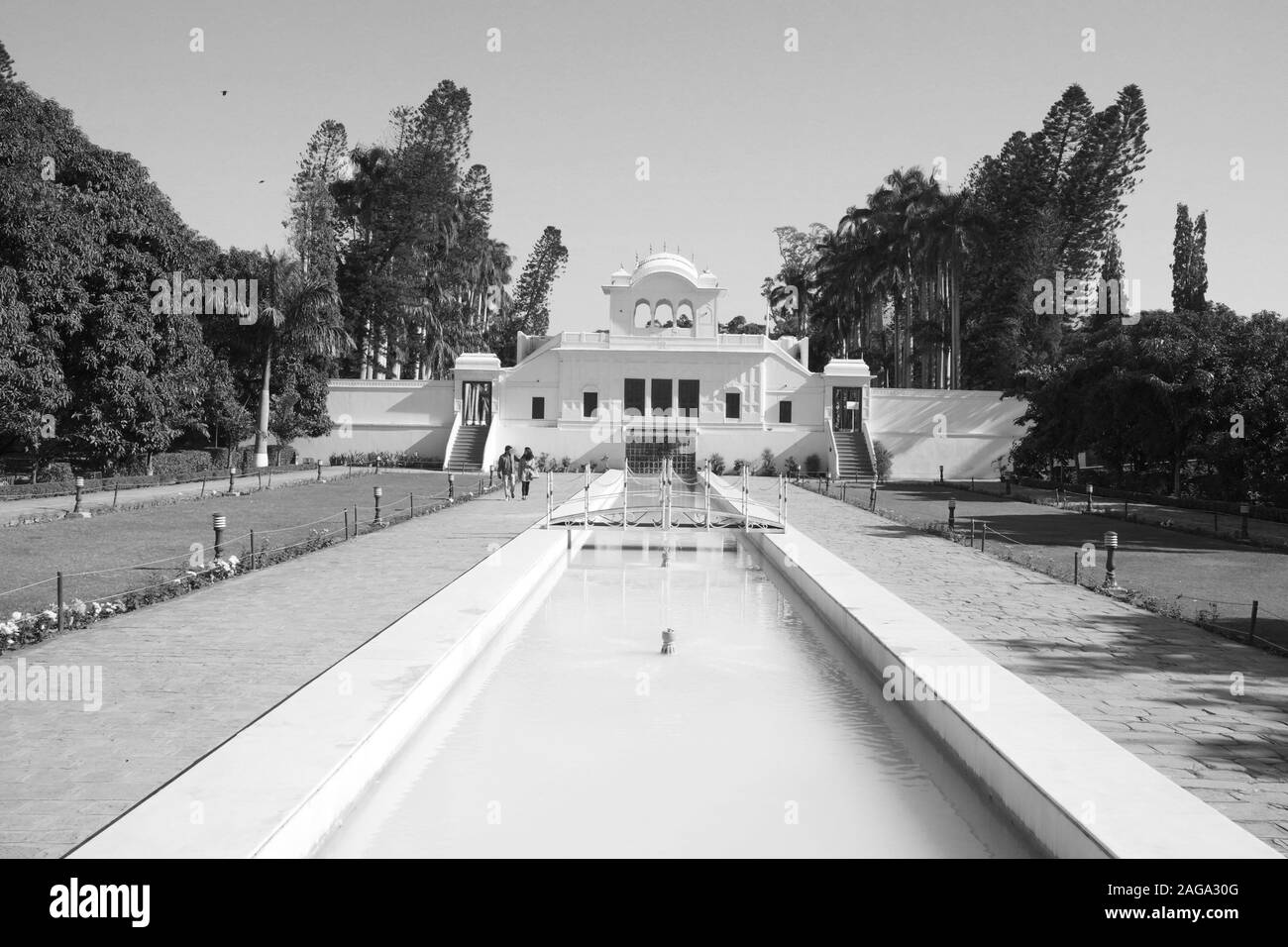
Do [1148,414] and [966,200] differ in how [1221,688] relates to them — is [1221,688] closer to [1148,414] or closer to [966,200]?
[1148,414]

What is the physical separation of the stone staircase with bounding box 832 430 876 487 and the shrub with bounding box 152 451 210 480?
24.0 meters

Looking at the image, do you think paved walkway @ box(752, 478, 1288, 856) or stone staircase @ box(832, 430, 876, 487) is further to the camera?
stone staircase @ box(832, 430, 876, 487)

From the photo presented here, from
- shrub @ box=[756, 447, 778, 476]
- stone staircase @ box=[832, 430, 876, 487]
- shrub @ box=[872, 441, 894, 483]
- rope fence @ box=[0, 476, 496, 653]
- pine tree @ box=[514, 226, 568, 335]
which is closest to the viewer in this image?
rope fence @ box=[0, 476, 496, 653]

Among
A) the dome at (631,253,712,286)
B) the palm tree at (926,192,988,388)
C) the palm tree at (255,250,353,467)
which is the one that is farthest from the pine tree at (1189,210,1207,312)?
the palm tree at (255,250,353,467)

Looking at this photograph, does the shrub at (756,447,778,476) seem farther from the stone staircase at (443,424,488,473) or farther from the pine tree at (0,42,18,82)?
the pine tree at (0,42,18,82)

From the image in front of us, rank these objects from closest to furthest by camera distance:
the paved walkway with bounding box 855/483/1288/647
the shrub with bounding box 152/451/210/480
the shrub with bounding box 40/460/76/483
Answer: the paved walkway with bounding box 855/483/1288/647, the shrub with bounding box 40/460/76/483, the shrub with bounding box 152/451/210/480

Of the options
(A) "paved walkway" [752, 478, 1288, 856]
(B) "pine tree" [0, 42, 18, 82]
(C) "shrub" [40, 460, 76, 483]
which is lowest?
(A) "paved walkway" [752, 478, 1288, 856]

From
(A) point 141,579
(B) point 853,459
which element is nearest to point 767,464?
(B) point 853,459

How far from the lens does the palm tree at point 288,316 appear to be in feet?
135

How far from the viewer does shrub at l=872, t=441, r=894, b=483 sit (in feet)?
146
